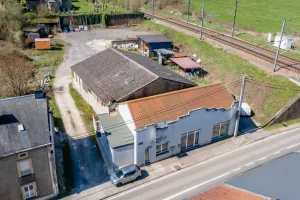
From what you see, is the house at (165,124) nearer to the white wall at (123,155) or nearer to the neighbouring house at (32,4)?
the white wall at (123,155)

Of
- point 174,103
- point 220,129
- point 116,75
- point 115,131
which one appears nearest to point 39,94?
point 115,131

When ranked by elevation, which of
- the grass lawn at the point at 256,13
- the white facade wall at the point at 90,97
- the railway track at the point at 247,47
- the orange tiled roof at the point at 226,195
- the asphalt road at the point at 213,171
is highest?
the grass lawn at the point at 256,13

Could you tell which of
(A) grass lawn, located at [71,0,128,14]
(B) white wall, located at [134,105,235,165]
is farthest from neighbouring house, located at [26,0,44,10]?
(B) white wall, located at [134,105,235,165]

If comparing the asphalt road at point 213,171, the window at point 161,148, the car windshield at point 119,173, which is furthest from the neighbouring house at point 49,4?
the asphalt road at point 213,171

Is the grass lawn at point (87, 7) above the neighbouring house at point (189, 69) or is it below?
above

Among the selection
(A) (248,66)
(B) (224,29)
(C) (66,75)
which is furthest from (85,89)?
(B) (224,29)

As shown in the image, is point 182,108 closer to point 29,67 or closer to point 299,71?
point 299,71

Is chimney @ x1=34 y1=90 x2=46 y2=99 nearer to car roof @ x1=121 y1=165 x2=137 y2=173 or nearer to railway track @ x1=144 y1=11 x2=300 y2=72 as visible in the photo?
car roof @ x1=121 y1=165 x2=137 y2=173
